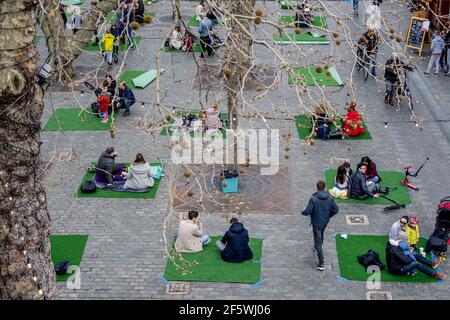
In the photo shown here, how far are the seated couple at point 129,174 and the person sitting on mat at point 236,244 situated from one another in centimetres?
329

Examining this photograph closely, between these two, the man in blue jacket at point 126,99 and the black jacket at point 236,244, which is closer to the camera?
the black jacket at point 236,244

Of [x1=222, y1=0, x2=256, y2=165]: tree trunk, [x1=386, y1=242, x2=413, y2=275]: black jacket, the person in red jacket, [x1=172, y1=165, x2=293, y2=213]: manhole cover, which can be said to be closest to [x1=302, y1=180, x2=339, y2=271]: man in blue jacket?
[x1=386, y1=242, x2=413, y2=275]: black jacket

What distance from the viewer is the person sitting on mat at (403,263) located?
1336cm

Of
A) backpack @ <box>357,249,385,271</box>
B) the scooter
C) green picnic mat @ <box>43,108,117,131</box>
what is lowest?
green picnic mat @ <box>43,108,117,131</box>

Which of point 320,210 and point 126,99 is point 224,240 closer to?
point 320,210

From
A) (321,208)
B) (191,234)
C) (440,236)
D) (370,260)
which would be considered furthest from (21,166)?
(440,236)

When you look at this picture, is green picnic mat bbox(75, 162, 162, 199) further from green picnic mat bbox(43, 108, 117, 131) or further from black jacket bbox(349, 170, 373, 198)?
black jacket bbox(349, 170, 373, 198)

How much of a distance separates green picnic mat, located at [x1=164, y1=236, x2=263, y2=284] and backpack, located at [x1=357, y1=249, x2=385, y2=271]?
1923 mm

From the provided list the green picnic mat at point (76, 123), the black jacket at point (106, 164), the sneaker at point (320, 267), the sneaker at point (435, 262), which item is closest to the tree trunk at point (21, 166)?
the sneaker at point (320, 267)

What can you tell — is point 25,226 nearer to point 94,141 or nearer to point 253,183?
point 253,183

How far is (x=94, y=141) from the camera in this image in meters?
19.5

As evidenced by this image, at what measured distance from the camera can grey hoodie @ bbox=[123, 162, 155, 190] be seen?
54.1 ft

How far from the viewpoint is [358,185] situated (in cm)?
1611

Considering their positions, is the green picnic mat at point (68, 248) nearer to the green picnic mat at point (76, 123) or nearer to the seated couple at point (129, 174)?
the seated couple at point (129, 174)
